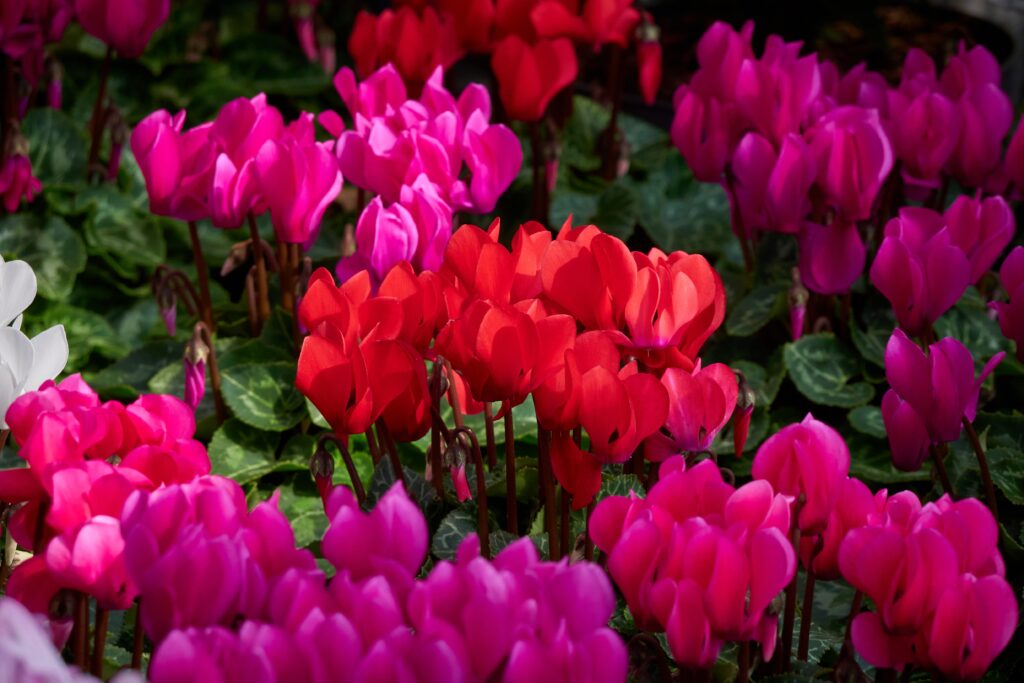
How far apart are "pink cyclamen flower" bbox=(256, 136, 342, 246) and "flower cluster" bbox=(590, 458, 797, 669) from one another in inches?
27.5

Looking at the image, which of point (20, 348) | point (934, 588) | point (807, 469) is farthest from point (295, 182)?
point (934, 588)

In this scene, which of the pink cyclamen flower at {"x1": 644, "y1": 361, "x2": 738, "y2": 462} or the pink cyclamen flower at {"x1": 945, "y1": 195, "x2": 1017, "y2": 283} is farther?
the pink cyclamen flower at {"x1": 945, "y1": 195, "x2": 1017, "y2": 283}

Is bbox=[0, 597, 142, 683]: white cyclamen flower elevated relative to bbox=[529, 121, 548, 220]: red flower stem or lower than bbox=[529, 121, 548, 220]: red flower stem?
elevated

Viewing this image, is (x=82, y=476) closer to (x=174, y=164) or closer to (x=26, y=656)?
(x=26, y=656)

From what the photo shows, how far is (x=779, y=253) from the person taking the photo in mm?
2047

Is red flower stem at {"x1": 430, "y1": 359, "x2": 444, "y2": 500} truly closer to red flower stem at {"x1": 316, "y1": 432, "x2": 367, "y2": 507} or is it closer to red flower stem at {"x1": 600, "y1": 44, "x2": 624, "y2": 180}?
red flower stem at {"x1": 316, "y1": 432, "x2": 367, "y2": 507}

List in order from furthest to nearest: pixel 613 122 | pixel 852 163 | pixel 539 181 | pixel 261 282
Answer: pixel 613 122, pixel 539 181, pixel 261 282, pixel 852 163

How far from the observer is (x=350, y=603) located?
71cm

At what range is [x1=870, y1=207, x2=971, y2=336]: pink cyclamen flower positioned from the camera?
4.30 ft

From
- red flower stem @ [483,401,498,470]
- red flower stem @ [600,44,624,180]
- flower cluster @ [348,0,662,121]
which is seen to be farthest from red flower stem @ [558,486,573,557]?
red flower stem @ [600,44,624,180]

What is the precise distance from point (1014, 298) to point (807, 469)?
47 cm

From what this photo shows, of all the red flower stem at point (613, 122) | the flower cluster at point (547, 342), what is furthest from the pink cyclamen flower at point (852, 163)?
the red flower stem at point (613, 122)

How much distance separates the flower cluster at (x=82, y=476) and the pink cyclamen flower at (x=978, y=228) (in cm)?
89

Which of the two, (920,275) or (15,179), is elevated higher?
(920,275)
